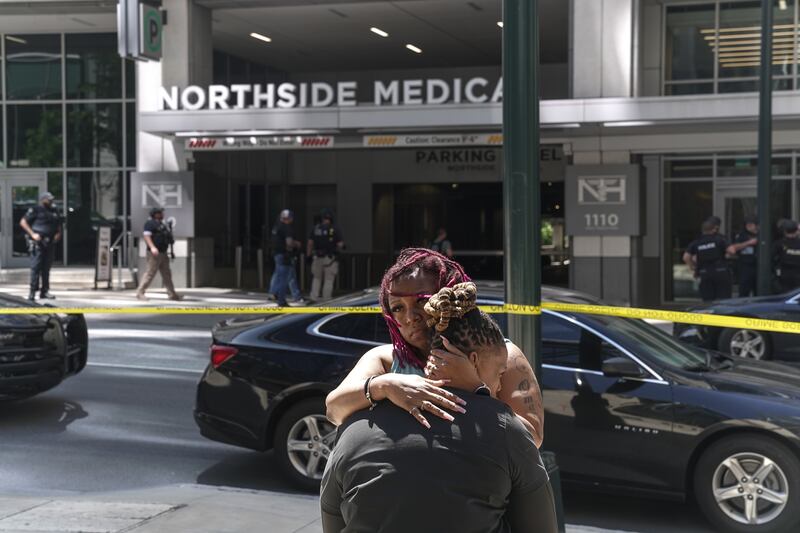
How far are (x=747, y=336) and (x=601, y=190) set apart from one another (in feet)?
29.7

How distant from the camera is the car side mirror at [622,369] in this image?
6559 millimetres

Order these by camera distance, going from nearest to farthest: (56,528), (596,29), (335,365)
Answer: (56,528) < (335,365) < (596,29)

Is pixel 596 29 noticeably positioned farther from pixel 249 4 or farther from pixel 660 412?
pixel 660 412

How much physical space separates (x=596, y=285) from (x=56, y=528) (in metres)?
17.3

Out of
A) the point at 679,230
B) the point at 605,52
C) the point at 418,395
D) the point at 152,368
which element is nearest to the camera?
the point at 418,395

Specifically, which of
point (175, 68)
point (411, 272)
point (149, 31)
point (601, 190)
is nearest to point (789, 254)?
point (601, 190)

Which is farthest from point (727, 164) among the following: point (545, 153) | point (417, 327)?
point (417, 327)

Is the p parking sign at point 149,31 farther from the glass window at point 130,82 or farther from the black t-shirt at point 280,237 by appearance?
the black t-shirt at point 280,237

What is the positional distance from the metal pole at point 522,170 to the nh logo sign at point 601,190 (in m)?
17.2

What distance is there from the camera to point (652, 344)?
6.97 m

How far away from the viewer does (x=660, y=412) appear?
6418 millimetres

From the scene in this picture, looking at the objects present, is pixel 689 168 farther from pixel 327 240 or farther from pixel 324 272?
pixel 324 272

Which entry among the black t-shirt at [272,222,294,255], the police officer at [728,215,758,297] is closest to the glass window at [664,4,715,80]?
the police officer at [728,215,758,297]

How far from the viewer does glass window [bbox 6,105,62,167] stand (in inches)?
1064
